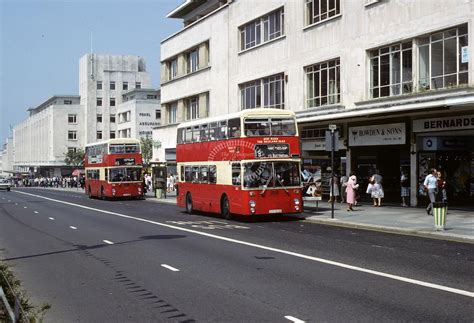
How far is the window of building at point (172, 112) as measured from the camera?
54000mm

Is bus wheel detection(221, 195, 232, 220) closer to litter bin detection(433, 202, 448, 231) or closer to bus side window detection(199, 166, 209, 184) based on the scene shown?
bus side window detection(199, 166, 209, 184)

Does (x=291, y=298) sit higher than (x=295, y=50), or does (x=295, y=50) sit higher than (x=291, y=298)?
(x=295, y=50)

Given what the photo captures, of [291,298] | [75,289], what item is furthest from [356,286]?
[75,289]

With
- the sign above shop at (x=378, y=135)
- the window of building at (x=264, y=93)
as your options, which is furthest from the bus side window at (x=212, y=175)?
the window of building at (x=264, y=93)

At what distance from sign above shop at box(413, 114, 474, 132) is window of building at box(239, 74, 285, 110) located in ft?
38.1

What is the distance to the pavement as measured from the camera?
55.1 ft

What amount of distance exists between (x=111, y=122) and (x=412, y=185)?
9823 centimetres

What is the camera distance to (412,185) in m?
27.0

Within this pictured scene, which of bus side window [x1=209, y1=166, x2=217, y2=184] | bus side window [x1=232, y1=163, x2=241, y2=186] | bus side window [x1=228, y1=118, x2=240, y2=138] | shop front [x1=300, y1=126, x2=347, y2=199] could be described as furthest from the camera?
shop front [x1=300, y1=126, x2=347, y2=199]

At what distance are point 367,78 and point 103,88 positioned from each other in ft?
311

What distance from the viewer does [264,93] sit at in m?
38.3

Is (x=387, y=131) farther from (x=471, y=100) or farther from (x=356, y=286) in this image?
(x=356, y=286)

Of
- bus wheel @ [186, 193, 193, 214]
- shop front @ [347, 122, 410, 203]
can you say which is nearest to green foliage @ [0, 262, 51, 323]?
bus wheel @ [186, 193, 193, 214]

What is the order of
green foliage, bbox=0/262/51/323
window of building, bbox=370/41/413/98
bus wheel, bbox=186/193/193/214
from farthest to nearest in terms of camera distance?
1. bus wheel, bbox=186/193/193/214
2. window of building, bbox=370/41/413/98
3. green foliage, bbox=0/262/51/323
